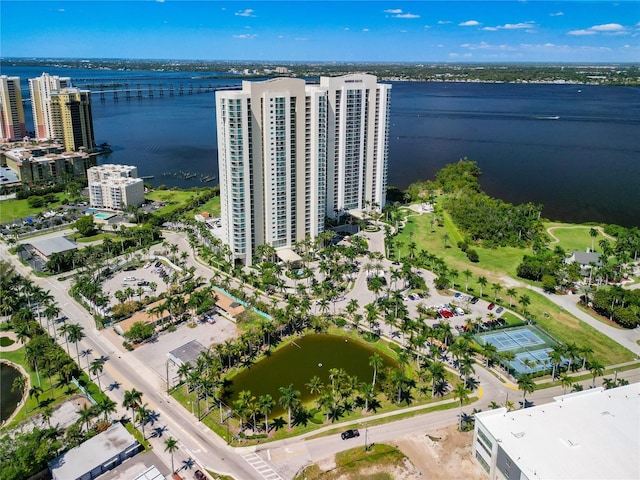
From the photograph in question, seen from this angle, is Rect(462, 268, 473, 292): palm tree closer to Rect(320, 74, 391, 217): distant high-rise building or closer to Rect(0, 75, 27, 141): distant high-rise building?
Rect(320, 74, 391, 217): distant high-rise building

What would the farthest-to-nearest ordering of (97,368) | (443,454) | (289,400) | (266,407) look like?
1. (97,368)
2. (289,400)
3. (266,407)
4. (443,454)

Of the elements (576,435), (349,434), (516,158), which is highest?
(516,158)

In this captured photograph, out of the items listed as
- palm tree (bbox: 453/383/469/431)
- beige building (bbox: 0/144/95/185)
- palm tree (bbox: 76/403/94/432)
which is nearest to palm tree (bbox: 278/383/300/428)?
palm tree (bbox: 453/383/469/431)

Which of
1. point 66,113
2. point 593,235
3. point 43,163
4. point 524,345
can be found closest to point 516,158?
point 593,235

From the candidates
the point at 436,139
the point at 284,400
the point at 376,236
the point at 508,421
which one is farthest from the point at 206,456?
the point at 436,139

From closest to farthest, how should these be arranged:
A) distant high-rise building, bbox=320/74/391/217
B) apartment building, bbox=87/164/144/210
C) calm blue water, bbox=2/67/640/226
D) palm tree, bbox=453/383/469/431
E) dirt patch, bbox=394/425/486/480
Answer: dirt patch, bbox=394/425/486/480
palm tree, bbox=453/383/469/431
distant high-rise building, bbox=320/74/391/217
apartment building, bbox=87/164/144/210
calm blue water, bbox=2/67/640/226

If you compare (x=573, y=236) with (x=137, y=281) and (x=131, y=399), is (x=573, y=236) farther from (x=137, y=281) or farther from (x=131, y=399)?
(x=131, y=399)
